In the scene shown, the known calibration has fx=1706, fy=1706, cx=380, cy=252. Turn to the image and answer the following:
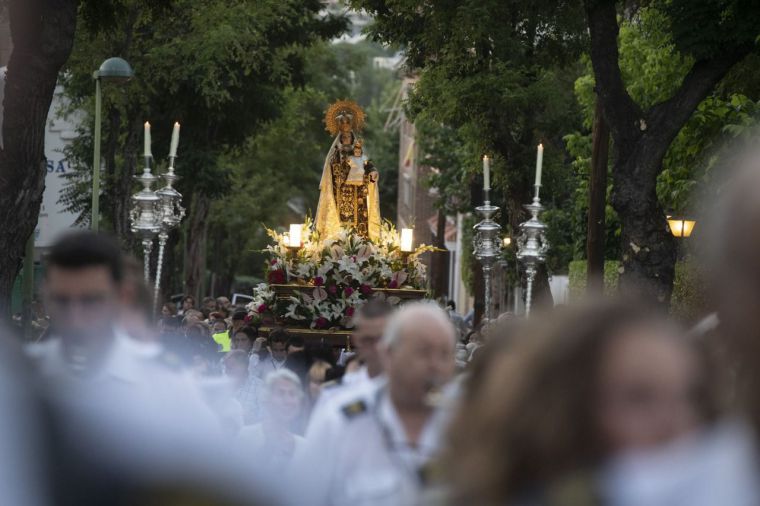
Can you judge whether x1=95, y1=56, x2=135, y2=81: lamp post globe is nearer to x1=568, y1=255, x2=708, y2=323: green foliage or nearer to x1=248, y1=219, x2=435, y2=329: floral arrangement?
x1=248, y1=219, x2=435, y2=329: floral arrangement

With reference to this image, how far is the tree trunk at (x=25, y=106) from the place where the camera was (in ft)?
57.1

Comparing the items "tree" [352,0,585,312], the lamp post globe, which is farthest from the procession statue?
the lamp post globe

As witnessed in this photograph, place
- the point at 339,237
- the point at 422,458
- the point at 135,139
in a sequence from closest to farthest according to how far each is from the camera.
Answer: the point at 422,458 < the point at 339,237 < the point at 135,139

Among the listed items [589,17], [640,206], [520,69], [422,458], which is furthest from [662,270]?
[422,458]

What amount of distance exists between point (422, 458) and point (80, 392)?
4.17ft

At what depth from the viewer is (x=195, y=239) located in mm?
50562

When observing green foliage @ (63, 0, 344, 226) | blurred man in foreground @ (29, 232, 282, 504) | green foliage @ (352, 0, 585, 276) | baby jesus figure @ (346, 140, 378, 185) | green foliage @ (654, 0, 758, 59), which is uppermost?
green foliage @ (63, 0, 344, 226)

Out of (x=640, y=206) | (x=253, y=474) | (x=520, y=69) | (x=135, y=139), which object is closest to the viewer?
(x=253, y=474)

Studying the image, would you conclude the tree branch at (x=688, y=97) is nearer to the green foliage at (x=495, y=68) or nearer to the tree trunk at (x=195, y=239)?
the green foliage at (x=495, y=68)

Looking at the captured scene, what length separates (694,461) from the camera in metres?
2.99

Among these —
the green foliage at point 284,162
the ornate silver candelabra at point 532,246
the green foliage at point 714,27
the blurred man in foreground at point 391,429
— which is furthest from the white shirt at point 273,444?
the green foliage at point 284,162

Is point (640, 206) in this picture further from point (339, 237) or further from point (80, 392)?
point (80, 392)

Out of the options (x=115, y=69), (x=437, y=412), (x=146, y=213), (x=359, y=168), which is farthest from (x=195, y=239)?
(x=437, y=412)

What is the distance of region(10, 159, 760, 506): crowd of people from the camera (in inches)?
118
